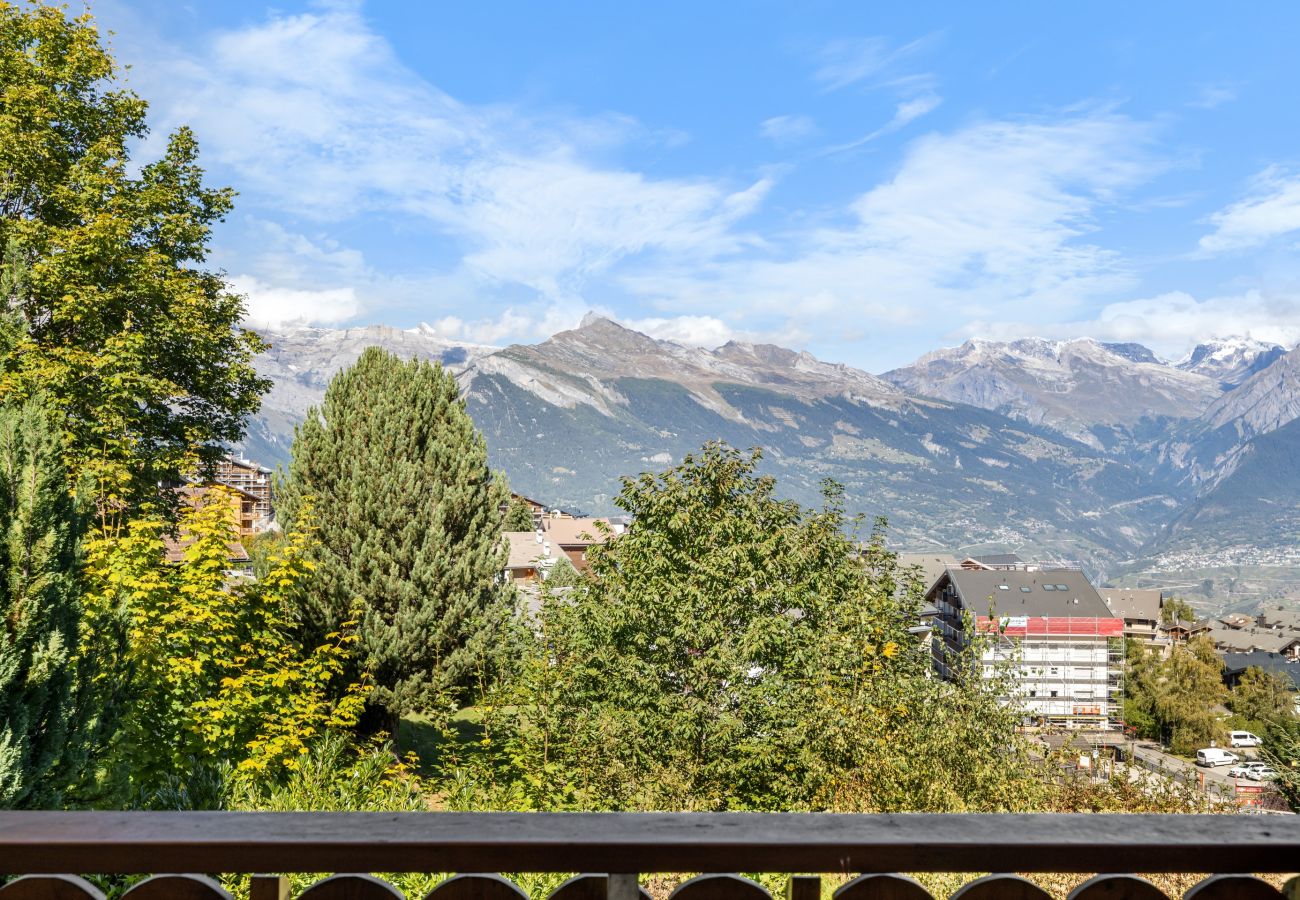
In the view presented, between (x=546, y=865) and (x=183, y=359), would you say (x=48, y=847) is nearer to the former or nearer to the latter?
(x=546, y=865)

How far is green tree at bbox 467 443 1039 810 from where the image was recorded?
37.9ft

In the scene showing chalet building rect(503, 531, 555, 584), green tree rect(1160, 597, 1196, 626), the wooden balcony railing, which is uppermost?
chalet building rect(503, 531, 555, 584)

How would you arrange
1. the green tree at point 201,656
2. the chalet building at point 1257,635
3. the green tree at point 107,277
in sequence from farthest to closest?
the chalet building at point 1257,635 → the green tree at point 107,277 → the green tree at point 201,656

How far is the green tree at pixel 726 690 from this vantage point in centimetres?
1156

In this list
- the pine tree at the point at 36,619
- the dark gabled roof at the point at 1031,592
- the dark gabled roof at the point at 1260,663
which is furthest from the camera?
the dark gabled roof at the point at 1260,663

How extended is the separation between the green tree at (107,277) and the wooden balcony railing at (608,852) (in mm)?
13441

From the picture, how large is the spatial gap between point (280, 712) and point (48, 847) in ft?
41.9

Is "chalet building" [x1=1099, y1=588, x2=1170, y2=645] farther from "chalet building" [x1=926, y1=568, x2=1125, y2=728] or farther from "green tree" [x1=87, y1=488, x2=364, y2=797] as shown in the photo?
"green tree" [x1=87, y1=488, x2=364, y2=797]

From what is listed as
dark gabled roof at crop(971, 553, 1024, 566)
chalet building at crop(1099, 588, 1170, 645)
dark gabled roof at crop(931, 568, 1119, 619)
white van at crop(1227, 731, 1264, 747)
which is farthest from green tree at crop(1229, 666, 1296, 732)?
dark gabled roof at crop(971, 553, 1024, 566)

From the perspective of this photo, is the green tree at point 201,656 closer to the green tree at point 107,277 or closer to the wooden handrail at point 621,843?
the green tree at point 107,277

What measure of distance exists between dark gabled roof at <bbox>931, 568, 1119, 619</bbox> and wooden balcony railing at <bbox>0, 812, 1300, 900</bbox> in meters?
76.7

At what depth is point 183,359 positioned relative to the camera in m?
18.1

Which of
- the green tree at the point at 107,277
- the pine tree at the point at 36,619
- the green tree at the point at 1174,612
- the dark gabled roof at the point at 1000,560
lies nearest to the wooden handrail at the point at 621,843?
the pine tree at the point at 36,619

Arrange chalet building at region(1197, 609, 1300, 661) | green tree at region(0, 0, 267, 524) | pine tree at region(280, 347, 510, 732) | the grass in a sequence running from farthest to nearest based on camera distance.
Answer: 1. chalet building at region(1197, 609, 1300, 661)
2. the grass
3. pine tree at region(280, 347, 510, 732)
4. green tree at region(0, 0, 267, 524)
